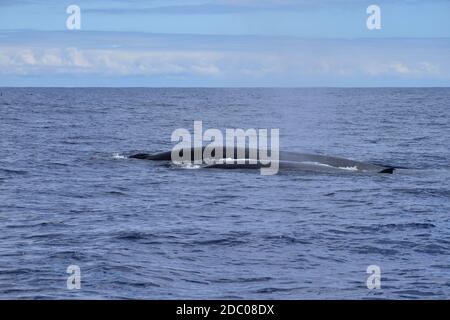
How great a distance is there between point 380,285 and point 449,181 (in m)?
17.9

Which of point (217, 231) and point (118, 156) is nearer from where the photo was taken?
point (217, 231)

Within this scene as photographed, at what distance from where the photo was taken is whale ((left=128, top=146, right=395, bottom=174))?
→ 120ft

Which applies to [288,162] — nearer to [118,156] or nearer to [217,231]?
[118,156]

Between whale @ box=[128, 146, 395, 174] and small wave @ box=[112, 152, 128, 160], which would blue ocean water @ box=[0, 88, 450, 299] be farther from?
whale @ box=[128, 146, 395, 174]

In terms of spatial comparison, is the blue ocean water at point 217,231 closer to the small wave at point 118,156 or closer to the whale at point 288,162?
the small wave at point 118,156

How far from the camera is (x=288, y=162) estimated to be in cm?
3706

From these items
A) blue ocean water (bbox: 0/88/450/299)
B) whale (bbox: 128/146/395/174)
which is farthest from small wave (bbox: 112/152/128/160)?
whale (bbox: 128/146/395/174)

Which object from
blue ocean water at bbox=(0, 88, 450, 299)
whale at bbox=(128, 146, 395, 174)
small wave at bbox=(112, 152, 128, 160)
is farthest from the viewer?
small wave at bbox=(112, 152, 128, 160)

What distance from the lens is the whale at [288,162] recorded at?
120ft

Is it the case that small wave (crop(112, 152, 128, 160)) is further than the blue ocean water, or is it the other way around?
small wave (crop(112, 152, 128, 160))

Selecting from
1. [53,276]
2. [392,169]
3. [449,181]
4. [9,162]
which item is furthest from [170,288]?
[9,162]

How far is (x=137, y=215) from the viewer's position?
24.7 metres

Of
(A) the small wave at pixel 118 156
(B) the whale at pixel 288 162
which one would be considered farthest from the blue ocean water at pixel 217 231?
(B) the whale at pixel 288 162

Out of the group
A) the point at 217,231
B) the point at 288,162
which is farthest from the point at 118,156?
the point at 217,231
